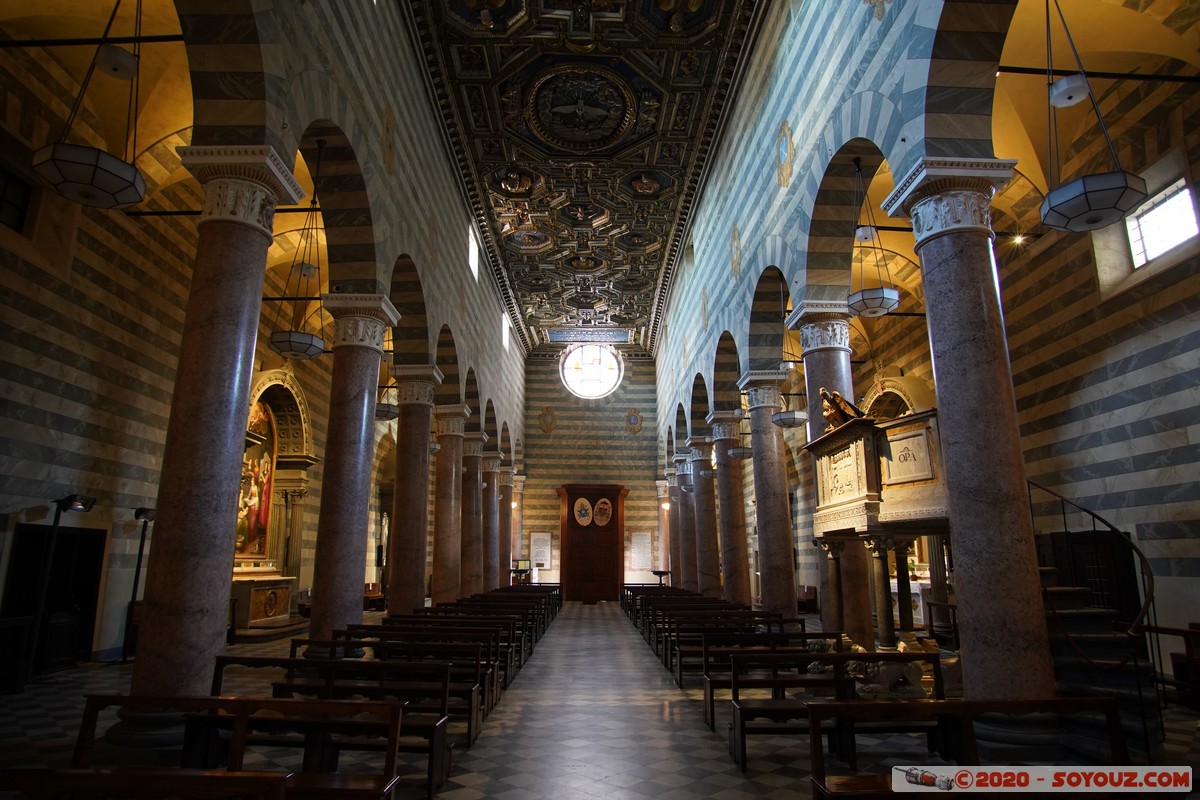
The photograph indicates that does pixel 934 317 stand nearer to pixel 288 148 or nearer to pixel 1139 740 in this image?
pixel 1139 740

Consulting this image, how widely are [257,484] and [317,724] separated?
13.5 m

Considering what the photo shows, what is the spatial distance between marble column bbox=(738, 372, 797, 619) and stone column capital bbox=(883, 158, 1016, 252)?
6093mm

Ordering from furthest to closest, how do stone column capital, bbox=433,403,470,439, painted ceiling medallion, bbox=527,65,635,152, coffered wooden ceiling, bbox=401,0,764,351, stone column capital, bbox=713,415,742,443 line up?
stone column capital, bbox=433,403,470,439, stone column capital, bbox=713,415,742,443, painted ceiling medallion, bbox=527,65,635,152, coffered wooden ceiling, bbox=401,0,764,351

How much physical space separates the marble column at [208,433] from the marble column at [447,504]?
9.93 m

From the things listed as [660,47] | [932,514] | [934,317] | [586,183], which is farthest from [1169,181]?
[586,183]

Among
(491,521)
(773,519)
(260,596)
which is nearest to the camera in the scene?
(773,519)

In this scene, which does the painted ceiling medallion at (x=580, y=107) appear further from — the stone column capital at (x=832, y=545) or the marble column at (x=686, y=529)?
the marble column at (x=686, y=529)

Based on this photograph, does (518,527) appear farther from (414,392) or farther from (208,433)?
(208,433)

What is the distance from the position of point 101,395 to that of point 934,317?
11404 millimetres

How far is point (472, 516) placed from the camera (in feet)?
64.7

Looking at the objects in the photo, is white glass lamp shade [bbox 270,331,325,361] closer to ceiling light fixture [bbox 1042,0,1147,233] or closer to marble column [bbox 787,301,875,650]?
marble column [bbox 787,301,875,650]

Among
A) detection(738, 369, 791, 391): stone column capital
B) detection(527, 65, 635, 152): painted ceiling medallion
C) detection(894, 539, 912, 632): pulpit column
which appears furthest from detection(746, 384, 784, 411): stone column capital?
detection(527, 65, 635, 152): painted ceiling medallion

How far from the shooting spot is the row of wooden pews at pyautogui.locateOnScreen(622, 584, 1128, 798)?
376cm

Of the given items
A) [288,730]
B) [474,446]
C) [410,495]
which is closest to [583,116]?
[410,495]
